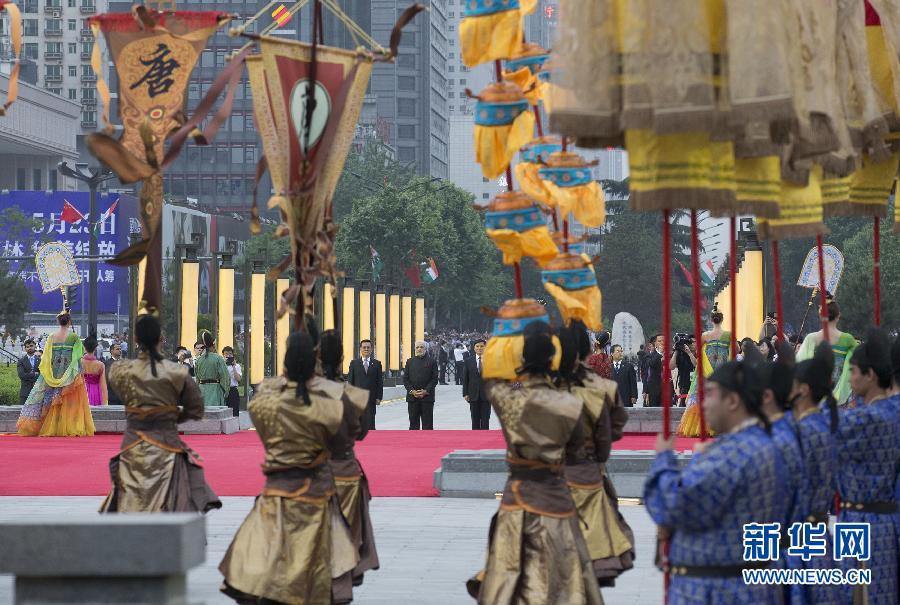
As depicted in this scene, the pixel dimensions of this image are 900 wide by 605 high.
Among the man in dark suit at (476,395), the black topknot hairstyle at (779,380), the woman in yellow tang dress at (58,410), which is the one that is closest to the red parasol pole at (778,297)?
the black topknot hairstyle at (779,380)

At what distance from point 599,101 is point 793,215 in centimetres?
196

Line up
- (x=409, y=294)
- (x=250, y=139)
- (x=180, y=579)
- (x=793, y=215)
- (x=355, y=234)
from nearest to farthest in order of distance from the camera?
(x=180, y=579) → (x=793, y=215) → (x=409, y=294) → (x=355, y=234) → (x=250, y=139)

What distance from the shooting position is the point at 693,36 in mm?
6258

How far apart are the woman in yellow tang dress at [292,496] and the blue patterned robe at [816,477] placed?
2740 mm

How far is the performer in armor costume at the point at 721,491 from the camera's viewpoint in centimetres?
580

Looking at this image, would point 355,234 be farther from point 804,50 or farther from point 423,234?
point 804,50

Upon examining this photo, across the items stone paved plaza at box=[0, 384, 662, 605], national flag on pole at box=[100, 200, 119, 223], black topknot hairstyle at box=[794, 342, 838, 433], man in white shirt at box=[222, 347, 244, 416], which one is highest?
national flag on pole at box=[100, 200, 119, 223]

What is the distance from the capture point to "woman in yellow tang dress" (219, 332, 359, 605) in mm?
8594

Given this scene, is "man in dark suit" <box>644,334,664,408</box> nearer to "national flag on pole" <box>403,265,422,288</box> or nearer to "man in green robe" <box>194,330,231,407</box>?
"man in green robe" <box>194,330,231,407</box>

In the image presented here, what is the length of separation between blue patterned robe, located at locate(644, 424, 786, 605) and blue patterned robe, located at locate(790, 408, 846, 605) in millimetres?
585

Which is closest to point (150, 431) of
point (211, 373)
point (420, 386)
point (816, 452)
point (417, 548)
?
point (417, 548)

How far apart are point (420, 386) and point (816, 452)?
64.0 feet

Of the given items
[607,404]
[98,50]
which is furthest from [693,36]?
[98,50]

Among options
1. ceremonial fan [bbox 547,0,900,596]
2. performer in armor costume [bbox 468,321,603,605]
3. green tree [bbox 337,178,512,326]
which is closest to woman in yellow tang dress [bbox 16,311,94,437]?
performer in armor costume [bbox 468,321,603,605]
